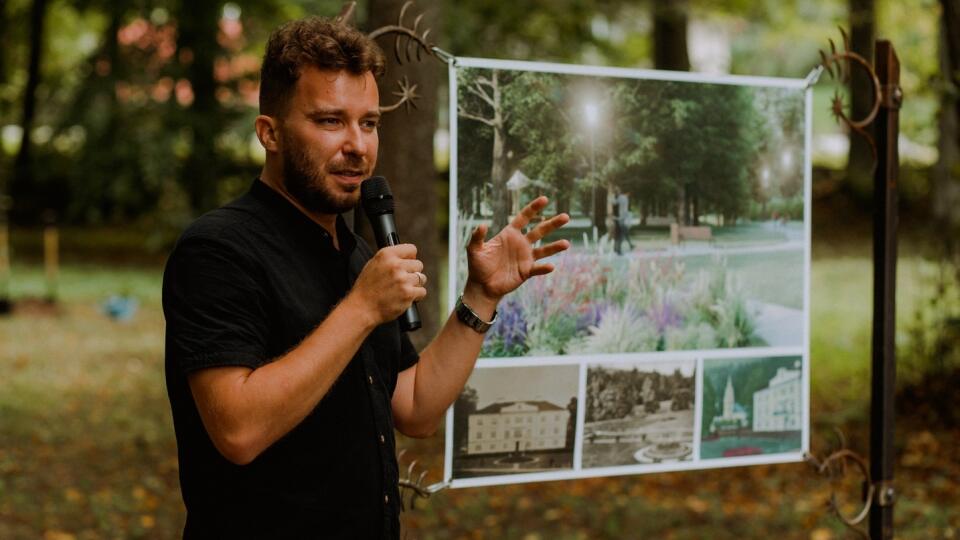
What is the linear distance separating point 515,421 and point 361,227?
8.48ft

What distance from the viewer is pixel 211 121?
52.3ft

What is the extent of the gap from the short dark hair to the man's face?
0.08 ft

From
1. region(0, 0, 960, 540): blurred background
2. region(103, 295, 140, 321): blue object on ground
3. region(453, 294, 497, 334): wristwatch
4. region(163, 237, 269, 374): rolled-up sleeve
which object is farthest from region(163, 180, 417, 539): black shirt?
region(103, 295, 140, 321): blue object on ground

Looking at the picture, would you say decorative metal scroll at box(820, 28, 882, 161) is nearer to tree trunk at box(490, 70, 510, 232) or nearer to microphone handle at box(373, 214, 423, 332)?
tree trunk at box(490, 70, 510, 232)

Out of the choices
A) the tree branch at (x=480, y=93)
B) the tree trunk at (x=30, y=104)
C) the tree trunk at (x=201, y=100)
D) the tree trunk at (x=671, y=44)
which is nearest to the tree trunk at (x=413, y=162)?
the tree branch at (x=480, y=93)

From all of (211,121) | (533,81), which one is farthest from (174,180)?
(533,81)

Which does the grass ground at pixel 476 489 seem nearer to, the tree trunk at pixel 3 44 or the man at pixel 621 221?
the man at pixel 621 221

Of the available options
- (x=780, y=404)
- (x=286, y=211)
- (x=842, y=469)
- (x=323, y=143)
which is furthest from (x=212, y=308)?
(x=842, y=469)

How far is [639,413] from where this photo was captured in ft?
11.7

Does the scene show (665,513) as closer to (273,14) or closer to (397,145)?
(397,145)

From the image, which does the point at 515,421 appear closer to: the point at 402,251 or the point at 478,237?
the point at 478,237

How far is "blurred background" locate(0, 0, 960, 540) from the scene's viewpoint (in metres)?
6.28

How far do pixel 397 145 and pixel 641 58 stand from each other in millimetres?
19300

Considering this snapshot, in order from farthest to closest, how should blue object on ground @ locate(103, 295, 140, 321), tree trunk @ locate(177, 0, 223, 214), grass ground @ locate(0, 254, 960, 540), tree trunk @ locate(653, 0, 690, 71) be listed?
tree trunk @ locate(177, 0, 223, 214)
tree trunk @ locate(653, 0, 690, 71)
blue object on ground @ locate(103, 295, 140, 321)
grass ground @ locate(0, 254, 960, 540)
